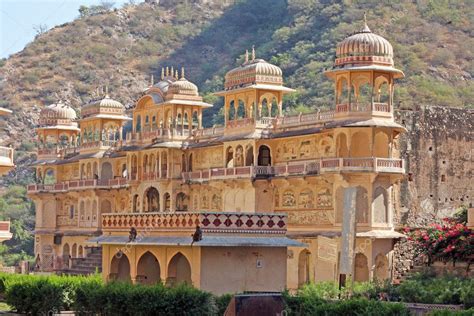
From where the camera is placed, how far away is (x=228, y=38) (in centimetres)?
12281

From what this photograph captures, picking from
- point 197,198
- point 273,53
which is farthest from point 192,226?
point 273,53

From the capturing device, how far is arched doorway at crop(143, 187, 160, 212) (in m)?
57.3

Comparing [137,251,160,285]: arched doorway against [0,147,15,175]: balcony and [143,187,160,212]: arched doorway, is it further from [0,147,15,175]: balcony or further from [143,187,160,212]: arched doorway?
[143,187,160,212]: arched doorway

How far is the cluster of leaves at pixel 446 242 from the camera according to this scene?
1596 inches

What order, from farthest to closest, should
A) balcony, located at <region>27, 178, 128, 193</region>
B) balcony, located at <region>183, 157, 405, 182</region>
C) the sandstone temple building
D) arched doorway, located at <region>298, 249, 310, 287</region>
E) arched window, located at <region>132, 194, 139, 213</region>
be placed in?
1. balcony, located at <region>27, 178, 128, 193</region>
2. arched window, located at <region>132, 194, 139, 213</region>
3. arched doorway, located at <region>298, 249, 310, 287</region>
4. balcony, located at <region>183, 157, 405, 182</region>
5. the sandstone temple building

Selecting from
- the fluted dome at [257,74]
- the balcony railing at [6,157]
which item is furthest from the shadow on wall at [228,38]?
the balcony railing at [6,157]

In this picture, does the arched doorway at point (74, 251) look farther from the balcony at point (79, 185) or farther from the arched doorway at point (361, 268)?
→ the arched doorway at point (361, 268)

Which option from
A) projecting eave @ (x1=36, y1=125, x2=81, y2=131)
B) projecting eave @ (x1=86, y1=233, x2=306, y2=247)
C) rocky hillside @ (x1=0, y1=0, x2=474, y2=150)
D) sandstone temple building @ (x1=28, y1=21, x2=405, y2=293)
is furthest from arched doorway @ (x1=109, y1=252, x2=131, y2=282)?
rocky hillside @ (x1=0, y1=0, x2=474, y2=150)

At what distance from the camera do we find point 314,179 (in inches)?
1807

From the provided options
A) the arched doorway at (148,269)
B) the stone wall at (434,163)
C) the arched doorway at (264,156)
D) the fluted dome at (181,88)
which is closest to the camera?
the arched doorway at (148,269)

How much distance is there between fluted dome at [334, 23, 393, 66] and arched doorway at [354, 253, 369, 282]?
745 centimetres

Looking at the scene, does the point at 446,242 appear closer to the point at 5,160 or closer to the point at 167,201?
the point at 5,160

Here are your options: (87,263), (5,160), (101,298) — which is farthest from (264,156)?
(101,298)

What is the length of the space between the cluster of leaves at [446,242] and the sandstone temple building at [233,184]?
4.23ft
